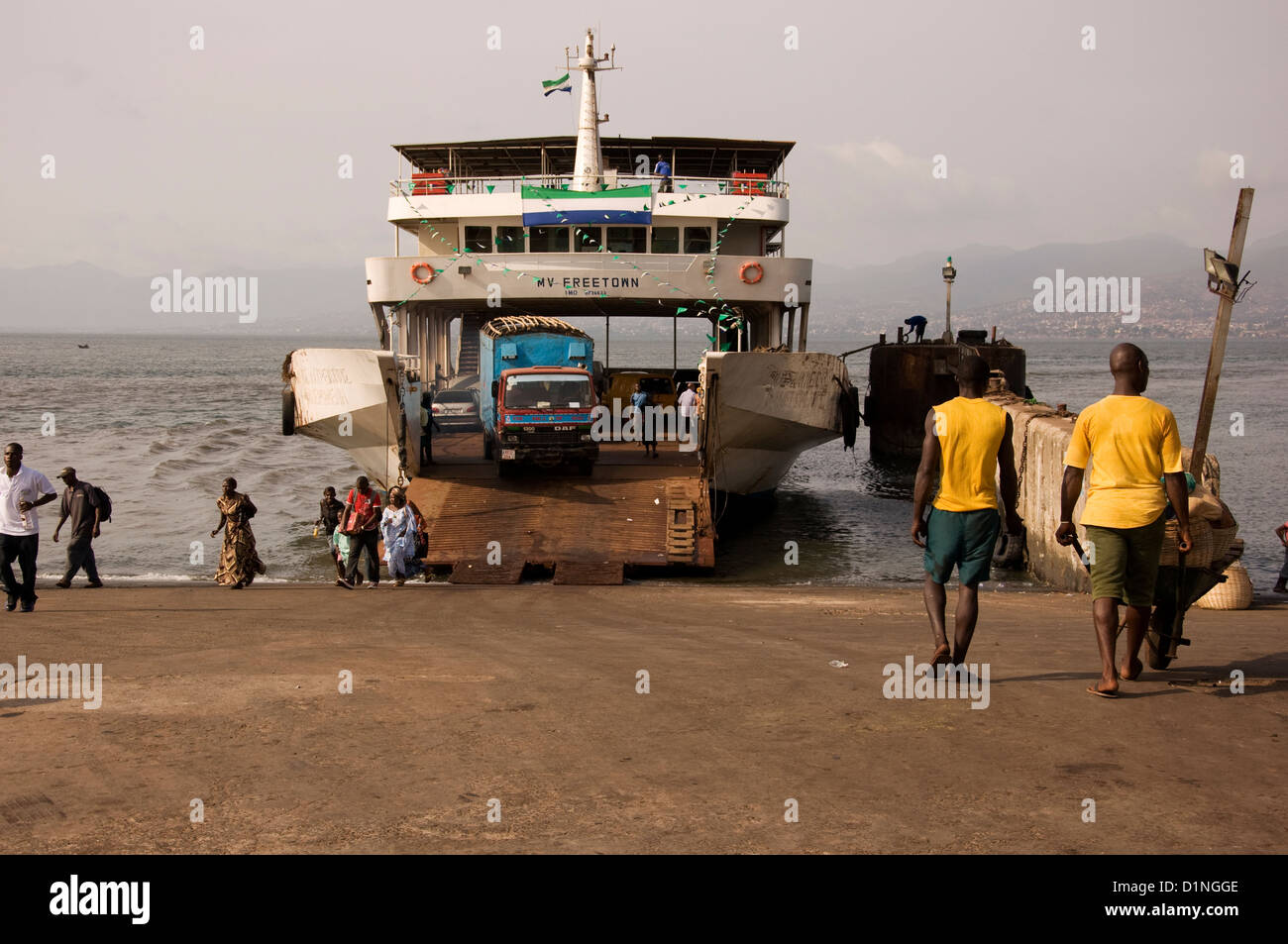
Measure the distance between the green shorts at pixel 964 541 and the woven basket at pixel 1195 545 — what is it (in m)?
0.96

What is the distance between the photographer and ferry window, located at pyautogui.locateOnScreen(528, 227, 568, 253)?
20.0m

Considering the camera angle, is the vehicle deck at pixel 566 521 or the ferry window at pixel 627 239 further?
the ferry window at pixel 627 239

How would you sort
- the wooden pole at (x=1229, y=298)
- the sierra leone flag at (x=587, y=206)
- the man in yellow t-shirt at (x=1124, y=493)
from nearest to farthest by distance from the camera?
the man in yellow t-shirt at (x=1124, y=493), the wooden pole at (x=1229, y=298), the sierra leone flag at (x=587, y=206)

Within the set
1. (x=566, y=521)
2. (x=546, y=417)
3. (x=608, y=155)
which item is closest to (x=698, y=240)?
(x=608, y=155)

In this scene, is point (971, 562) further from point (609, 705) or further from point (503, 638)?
point (503, 638)

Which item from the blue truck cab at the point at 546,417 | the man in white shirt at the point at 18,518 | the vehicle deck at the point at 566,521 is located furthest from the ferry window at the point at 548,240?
the man in white shirt at the point at 18,518

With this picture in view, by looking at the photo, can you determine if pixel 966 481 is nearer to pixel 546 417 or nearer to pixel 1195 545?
pixel 1195 545

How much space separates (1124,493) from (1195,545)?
3.47 feet

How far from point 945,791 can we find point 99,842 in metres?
3.10

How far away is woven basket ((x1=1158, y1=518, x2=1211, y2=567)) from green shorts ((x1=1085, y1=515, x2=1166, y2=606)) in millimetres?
305

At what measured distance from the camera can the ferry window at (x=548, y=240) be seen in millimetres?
20047

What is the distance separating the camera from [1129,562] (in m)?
5.65

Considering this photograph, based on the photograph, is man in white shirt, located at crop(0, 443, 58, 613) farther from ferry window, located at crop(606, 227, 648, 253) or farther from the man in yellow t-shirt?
ferry window, located at crop(606, 227, 648, 253)

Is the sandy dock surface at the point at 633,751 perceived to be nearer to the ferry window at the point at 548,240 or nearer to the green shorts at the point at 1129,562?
the green shorts at the point at 1129,562
